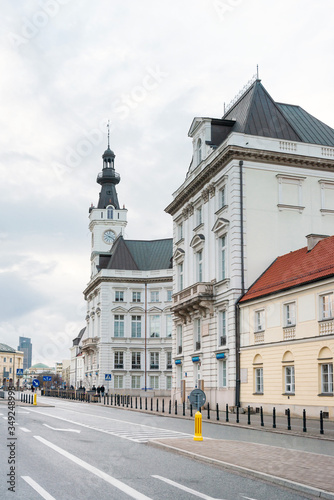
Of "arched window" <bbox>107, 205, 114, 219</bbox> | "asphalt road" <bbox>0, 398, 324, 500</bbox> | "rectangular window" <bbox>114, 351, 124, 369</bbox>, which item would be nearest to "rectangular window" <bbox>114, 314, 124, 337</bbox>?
"rectangular window" <bbox>114, 351, 124, 369</bbox>

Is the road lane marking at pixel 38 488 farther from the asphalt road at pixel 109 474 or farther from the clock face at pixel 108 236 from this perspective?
the clock face at pixel 108 236

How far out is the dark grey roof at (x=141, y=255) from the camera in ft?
292

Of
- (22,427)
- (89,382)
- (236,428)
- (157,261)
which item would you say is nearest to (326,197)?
(236,428)

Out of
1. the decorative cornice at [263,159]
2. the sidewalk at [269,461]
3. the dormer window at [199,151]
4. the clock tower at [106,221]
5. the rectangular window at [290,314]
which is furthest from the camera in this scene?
the clock tower at [106,221]

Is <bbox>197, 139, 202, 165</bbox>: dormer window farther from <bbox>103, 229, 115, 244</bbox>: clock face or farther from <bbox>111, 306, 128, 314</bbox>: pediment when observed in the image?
<bbox>103, 229, 115, 244</bbox>: clock face

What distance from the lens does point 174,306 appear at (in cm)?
4806

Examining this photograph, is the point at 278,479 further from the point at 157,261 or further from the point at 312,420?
the point at 157,261

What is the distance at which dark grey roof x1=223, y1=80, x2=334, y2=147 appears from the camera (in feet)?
142

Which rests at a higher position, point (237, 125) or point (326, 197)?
point (237, 125)

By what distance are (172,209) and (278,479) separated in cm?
4262

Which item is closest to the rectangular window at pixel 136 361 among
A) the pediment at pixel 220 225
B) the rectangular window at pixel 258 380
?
the pediment at pixel 220 225

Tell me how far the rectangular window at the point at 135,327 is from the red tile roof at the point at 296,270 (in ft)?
158

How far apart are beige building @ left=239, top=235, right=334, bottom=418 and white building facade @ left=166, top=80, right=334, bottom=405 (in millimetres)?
1670

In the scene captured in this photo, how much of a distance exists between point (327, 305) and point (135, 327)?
58.4 m
